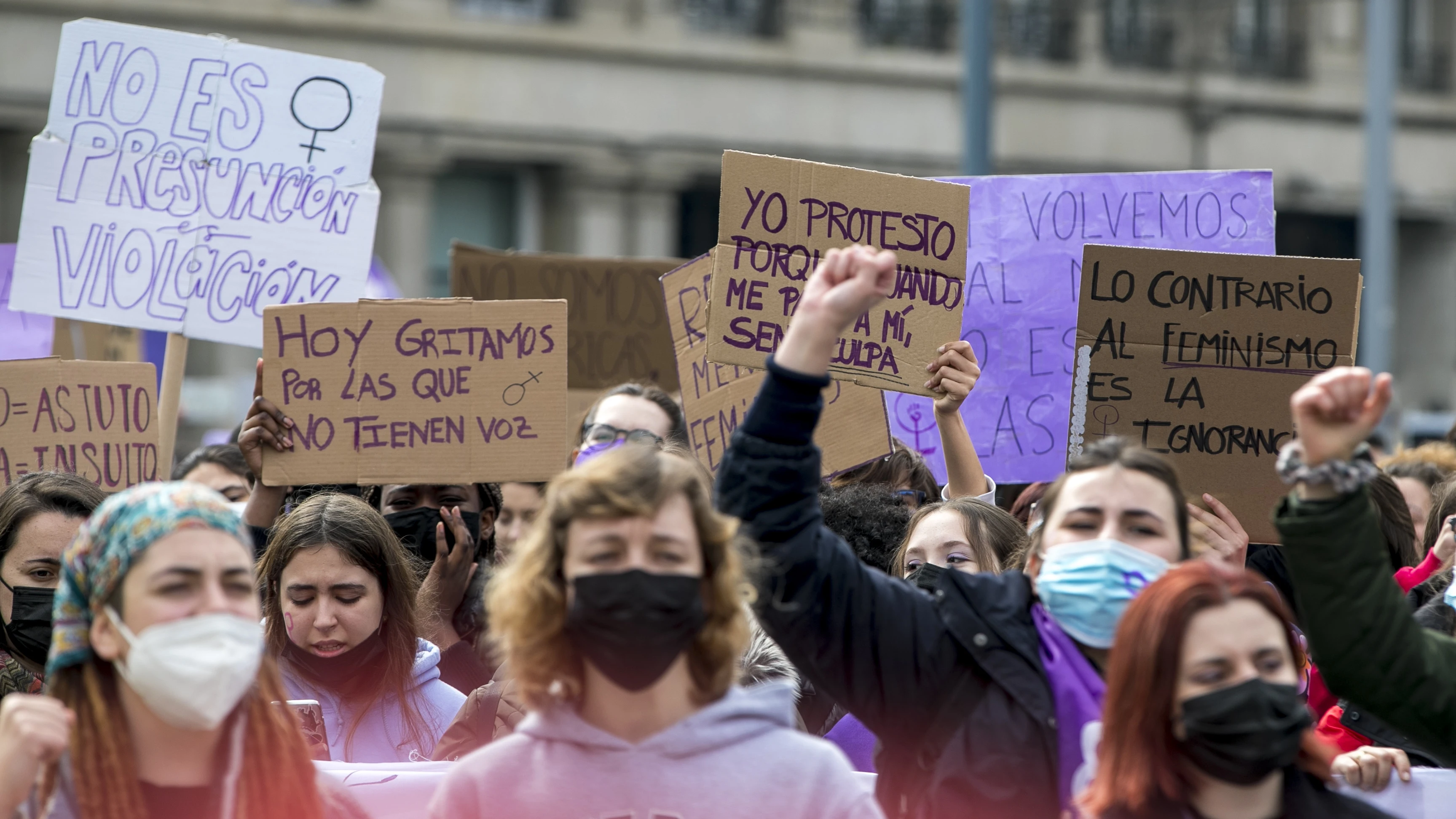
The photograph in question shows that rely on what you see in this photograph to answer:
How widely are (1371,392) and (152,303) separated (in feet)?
13.1

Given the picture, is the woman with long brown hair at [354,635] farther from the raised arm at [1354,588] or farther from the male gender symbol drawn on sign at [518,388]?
the raised arm at [1354,588]

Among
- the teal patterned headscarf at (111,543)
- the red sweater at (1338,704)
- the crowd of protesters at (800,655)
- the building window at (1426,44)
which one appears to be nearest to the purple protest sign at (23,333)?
the crowd of protesters at (800,655)

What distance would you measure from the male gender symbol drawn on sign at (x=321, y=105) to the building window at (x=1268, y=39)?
2169 cm

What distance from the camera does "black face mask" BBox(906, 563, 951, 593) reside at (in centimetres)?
328

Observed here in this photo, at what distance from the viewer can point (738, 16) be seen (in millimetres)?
22766

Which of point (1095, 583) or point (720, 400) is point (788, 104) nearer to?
point (720, 400)

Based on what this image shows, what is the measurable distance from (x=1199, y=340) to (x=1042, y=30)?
20.8 meters

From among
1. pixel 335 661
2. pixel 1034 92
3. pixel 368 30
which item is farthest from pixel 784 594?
pixel 1034 92

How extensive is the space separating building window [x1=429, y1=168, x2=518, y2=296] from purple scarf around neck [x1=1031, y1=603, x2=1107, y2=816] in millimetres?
19413

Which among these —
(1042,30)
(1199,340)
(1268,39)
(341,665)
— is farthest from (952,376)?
(1268,39)

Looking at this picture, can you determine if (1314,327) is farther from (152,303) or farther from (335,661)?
(152,303)

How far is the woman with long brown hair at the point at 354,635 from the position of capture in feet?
13.8

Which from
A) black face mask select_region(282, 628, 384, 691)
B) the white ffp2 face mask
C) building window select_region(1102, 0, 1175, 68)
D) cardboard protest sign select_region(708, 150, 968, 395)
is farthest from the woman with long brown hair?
building window select_region(1102, 0, 1175, 68)

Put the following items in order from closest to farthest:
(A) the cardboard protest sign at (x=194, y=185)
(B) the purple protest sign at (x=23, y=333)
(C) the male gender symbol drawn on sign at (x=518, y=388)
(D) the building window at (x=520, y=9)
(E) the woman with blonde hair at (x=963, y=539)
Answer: (E) the woman with blonde hair at (x=963, y=539), (C) the male gender symbol drawn on sign at (x=518, y=388), (A) the cardboard protest sign at (x=194, y=185), (B) the purple protest sign at (x=23, y=333), (D) the building window at (x=520, y=9)
